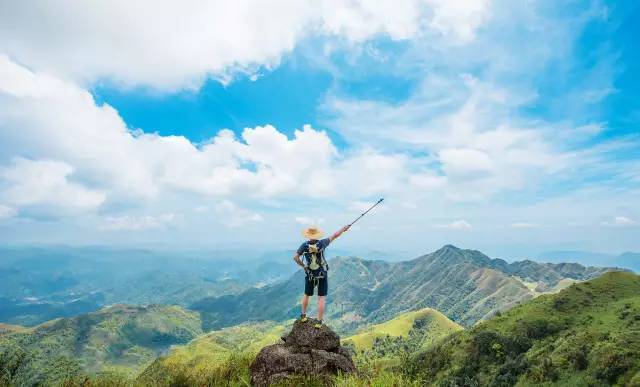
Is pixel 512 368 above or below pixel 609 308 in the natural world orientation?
below

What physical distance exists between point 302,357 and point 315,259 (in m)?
4.74

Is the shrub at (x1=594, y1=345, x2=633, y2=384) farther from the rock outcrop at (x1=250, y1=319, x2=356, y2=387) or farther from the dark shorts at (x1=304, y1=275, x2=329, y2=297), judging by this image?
the dark shorts at (x1=304, y1=275, x2=329, y2=297)

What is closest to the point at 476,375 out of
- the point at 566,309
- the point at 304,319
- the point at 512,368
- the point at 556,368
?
the point at 512,368

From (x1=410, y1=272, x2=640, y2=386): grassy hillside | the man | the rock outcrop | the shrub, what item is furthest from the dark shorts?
the shrub

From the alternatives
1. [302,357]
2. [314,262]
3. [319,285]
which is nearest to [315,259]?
[314,262]

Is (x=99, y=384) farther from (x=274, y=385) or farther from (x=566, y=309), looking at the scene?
(x=566, y=309)

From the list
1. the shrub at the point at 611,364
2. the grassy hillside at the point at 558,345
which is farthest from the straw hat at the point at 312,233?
the shrub at the point at 611,364

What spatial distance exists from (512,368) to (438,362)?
31.0 metres

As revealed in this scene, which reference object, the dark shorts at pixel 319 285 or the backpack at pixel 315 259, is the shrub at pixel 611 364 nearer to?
the dark shorts at pixel 319 285

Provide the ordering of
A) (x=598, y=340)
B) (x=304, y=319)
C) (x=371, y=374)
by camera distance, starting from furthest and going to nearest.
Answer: (x=598, y=340) < (x=304, y=319) < (x=371, y=374)

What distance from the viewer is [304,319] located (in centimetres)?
2152

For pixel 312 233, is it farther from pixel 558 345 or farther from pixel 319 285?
pixel 558 345

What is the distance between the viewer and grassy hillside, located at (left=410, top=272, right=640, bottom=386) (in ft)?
230

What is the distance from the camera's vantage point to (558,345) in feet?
313
